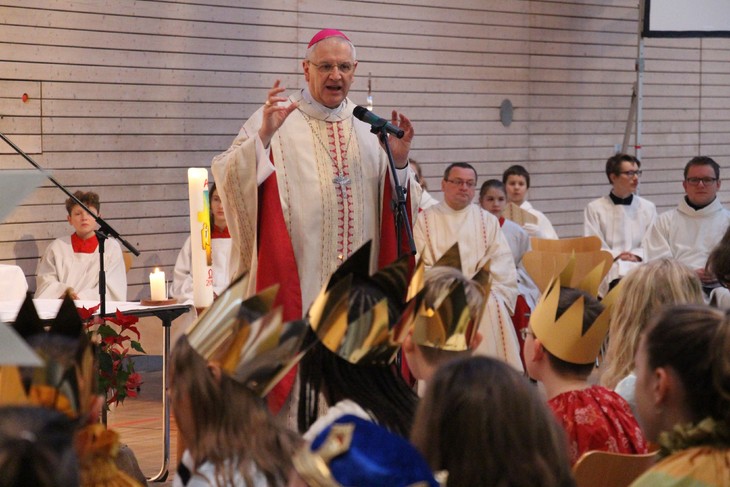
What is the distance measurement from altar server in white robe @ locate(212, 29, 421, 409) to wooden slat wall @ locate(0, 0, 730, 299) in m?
4.17

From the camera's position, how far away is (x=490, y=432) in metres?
1.82

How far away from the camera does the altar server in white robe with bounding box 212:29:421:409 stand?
4398 mm

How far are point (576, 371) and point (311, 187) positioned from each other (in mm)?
1710

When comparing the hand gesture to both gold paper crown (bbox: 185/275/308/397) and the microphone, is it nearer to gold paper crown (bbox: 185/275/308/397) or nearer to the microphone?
the microphone

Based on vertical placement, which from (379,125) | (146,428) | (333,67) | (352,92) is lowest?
(146,428)

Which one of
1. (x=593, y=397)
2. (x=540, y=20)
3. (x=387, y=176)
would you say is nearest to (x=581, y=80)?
(x=540, y=20)

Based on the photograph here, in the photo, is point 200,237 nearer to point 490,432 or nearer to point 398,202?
point 398,202

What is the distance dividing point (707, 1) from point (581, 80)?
160 cm

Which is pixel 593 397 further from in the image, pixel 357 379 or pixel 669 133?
pixel 669 133

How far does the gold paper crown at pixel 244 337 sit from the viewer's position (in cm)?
223

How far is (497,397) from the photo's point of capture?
184cm

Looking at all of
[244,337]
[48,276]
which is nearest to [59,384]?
[244,337]

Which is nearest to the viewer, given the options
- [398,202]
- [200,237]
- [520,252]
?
[398,202]

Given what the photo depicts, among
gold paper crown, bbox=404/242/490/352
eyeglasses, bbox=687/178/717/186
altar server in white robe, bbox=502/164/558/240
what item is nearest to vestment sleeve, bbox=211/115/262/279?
gold paper crown, bbox=404/242/490/352
